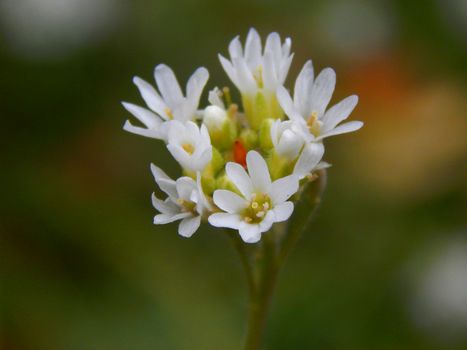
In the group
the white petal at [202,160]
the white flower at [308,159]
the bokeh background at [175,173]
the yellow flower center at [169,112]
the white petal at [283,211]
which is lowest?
the bokeh background at [175,173]

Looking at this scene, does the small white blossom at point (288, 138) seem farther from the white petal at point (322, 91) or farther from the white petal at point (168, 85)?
the white petal at point (168, 85)

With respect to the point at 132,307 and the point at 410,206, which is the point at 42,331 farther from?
the point at 410,206

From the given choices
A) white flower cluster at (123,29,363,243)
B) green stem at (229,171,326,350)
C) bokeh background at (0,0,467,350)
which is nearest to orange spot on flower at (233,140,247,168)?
white flower cluster at (123,29,363,243)

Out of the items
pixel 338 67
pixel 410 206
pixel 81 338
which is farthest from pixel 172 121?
pixel 338 67

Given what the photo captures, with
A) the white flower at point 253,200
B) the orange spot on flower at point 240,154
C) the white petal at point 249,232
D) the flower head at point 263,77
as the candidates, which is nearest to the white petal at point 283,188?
the white flower at point 253,200

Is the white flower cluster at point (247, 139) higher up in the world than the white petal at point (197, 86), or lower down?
lower down

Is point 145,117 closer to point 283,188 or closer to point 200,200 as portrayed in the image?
point 200,200

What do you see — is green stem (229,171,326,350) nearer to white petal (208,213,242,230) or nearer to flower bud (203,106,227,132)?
white petal (208,213,242,230)
